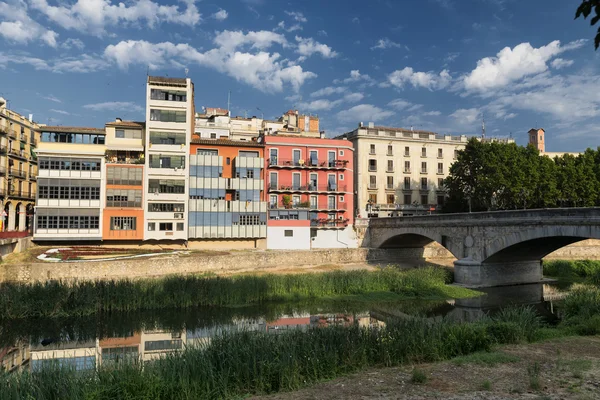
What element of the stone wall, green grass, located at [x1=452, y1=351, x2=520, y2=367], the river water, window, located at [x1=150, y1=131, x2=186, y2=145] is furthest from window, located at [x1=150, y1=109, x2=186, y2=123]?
green grass, located at [x1=452, y1=351, x2=520, y2=367]

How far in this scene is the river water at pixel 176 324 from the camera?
2097 cm

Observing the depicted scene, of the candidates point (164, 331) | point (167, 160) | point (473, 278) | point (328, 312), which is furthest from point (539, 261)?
point (167, 160)

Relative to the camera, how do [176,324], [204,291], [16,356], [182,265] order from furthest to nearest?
[182,265], [204,291], [176,324], [16,356]

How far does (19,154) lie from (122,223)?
83.0 ft

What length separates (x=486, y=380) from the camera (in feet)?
40.1

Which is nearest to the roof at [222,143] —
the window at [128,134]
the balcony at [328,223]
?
the window at [128,134]

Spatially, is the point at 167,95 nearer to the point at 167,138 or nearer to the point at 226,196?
the point at 167,138

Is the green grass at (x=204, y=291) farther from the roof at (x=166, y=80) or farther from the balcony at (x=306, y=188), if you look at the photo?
the roof at (x=166, y=80)

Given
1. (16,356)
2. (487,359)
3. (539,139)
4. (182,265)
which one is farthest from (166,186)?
(539,139)

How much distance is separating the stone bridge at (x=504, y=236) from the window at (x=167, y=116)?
2983cm

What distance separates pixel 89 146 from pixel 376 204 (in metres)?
43.3

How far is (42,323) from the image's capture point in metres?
25.9

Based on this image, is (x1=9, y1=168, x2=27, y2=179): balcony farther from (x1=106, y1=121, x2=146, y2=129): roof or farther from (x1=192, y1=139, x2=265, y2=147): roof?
(x1=192, y1=139, x2=265, y2=147): roof

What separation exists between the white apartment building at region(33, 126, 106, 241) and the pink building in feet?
65.1
